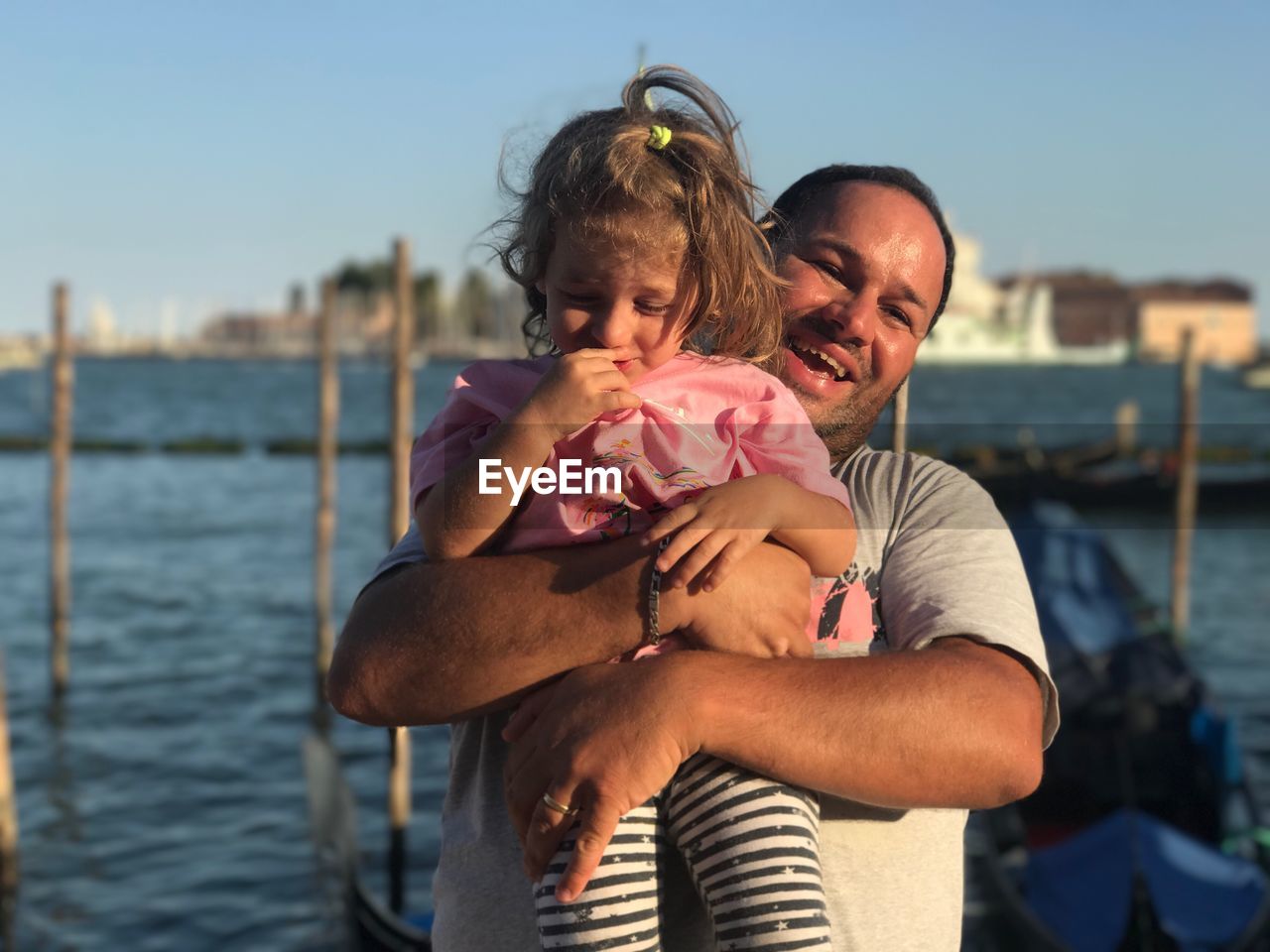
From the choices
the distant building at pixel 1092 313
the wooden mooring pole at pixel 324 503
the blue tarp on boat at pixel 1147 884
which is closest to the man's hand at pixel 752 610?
the blue tarp on boat at pixel 1147 884

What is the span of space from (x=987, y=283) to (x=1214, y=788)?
4254 inches

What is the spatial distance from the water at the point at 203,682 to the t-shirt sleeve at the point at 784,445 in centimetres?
215

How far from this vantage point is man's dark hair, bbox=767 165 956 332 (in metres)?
2.22

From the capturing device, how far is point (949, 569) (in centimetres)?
177

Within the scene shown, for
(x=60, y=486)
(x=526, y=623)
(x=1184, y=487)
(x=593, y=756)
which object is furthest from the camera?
(x=1184, y=487)

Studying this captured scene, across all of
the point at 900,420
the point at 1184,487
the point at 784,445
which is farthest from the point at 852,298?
the point at 1184,487

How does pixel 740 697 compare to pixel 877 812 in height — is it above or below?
above

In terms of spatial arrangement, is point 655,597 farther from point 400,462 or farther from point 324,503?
point 324,503

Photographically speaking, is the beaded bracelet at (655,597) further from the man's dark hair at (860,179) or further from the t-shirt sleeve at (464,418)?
the man's dark hair at (860,179)

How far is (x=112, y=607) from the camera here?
61.6 feet

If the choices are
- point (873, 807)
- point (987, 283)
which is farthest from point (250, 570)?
point (987, 283)

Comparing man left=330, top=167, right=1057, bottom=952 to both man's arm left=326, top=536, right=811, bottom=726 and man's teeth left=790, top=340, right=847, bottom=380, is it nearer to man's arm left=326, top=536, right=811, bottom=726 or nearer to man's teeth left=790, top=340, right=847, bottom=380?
man's arm left=326, top=536, right=811, bottom=726

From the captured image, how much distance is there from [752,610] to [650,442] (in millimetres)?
242

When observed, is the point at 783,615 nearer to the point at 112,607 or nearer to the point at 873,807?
the point at 873,807
